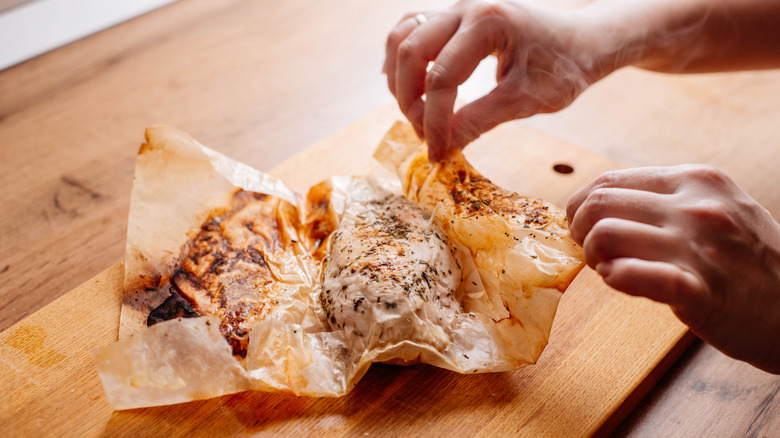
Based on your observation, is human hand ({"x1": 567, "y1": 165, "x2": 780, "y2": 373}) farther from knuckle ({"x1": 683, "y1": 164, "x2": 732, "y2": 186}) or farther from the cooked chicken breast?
the cooked chicken breast

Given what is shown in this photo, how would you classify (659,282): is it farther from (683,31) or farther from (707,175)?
(683,31)

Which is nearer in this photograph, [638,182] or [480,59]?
[638,182]

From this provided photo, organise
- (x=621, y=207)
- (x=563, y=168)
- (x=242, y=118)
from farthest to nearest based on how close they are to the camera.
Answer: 1. (x=242, y=118)
2. (x=563, y=168)
3. (x=621, y=207)

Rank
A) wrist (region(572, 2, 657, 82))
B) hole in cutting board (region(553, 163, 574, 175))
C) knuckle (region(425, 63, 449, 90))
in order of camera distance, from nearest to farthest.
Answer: knuckle (region(425, 63, 449, 90)) → wrist (region(572, 2, 657, 82)) → hole in cutting board (region(553, 163, 574, 175))

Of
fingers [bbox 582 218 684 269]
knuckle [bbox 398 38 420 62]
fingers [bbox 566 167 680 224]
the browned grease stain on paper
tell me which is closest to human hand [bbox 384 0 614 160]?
knuckle [bbox 398 38 420 62]

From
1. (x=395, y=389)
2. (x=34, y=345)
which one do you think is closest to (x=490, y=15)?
(x=395, y=389)

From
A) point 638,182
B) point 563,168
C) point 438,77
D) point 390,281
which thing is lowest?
point 563,168
